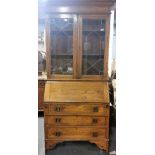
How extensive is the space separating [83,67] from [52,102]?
0.64 metres

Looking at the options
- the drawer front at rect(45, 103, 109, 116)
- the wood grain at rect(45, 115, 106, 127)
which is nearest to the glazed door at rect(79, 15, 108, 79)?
the drawer front at rect(45, 103, 109, 116)

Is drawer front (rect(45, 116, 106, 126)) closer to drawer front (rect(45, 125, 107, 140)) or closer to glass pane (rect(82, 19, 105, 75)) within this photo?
drawer front (rect(45, 125, 107, 140))

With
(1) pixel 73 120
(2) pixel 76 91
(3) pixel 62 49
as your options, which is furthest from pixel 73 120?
(3) pixel 62 49

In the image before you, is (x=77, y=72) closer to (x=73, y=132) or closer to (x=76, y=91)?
(x=76, y=91)

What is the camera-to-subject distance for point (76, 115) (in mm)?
2865

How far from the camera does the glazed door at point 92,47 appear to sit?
9.74 feet

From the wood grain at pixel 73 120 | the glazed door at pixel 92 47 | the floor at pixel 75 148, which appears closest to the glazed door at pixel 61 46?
the glazed door at pixel 92 47

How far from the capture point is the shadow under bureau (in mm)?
2854

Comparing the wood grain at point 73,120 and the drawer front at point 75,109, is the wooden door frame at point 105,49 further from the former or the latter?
the wood grain at point 73,120

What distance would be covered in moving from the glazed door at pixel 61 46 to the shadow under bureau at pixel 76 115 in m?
0.26
